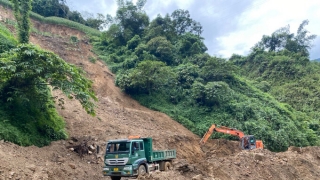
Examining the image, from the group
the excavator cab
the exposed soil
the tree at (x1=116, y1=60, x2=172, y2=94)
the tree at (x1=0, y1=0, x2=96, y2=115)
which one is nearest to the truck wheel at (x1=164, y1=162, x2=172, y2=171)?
the exposed soil

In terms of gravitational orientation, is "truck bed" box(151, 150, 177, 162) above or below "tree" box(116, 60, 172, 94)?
below

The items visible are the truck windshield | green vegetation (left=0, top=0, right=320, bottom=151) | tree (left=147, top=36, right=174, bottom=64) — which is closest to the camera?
the truck windshield

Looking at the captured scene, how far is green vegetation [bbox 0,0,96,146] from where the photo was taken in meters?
12.8

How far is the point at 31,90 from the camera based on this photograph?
1416cm

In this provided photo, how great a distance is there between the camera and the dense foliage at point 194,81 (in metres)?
27.5

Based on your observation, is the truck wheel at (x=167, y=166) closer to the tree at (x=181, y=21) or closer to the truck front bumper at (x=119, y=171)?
the truck front bumper at (x=119, y=171)

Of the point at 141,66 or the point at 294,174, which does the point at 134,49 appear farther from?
the point at 294,174

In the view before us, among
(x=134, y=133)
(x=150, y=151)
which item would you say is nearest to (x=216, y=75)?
(x=134, y=133)

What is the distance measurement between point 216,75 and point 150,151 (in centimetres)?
2192

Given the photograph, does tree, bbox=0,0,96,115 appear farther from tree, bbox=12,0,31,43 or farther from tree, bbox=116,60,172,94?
tree, bbox=116,60,172,94

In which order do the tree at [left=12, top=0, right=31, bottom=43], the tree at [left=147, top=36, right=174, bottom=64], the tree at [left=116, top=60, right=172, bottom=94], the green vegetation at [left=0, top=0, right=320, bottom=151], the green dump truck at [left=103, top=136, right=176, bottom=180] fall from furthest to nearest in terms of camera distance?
1. the tree at [left=147, top=36, right=174, bottom=64]
2. the tree at [left=116, top=60, right=172, bottom=94]
3. the green vegetation at [left=0, top=0, right=320, bottom=151]
4. the tree at [left=12, top=0, right=31, bottom=43]
5. the green dump truck at [left=103, top=136, right=176, bottom=180]

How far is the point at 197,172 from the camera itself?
1366 centimetres

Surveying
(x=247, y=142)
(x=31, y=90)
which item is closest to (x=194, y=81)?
(x=247, y=142)

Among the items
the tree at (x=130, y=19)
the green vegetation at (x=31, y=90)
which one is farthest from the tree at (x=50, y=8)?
the green vegetation at (x=31, y=90)
